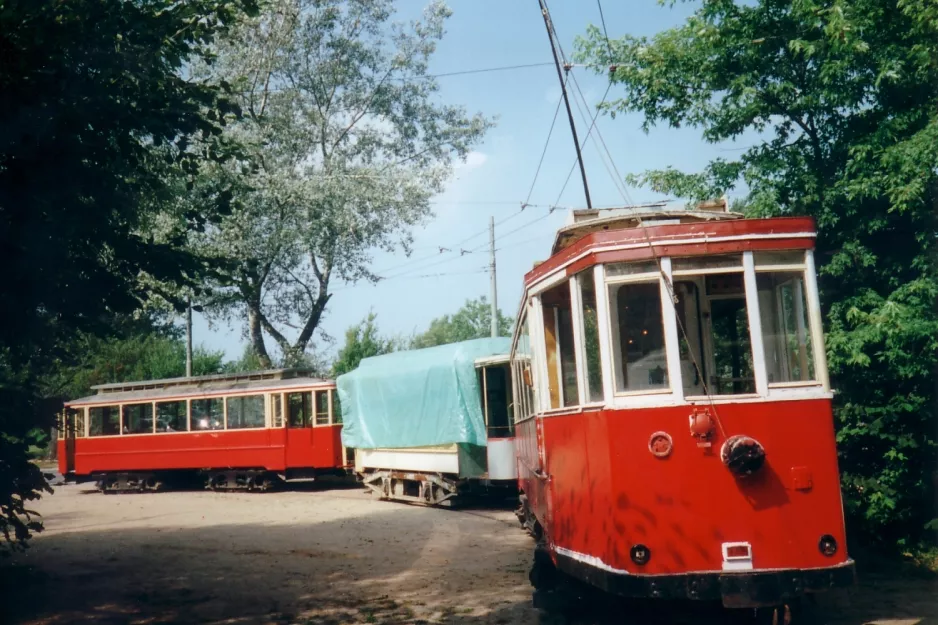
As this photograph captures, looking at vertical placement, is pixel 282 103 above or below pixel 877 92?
above

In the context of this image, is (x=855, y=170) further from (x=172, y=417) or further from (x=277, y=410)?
(x=172, y=417)

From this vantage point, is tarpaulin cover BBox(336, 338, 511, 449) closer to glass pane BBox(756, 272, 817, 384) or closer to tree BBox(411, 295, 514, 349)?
glass pane BBox(756, 272, 817, 384)

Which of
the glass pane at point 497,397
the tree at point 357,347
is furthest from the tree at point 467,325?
the glass pane at point 497,397

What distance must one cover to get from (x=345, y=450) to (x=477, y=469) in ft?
20.5

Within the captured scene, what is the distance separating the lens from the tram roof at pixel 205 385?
22.4 metres

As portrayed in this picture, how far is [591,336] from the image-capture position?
6.45m

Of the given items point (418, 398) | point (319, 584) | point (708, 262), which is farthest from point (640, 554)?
point (418, 398)

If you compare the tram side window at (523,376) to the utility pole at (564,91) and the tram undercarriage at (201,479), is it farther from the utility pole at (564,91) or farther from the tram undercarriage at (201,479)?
the tram undercarriage at (201,479)

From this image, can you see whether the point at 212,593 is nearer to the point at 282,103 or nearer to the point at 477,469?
the point at 477,469

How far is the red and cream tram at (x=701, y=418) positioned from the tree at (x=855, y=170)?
9.07 ft

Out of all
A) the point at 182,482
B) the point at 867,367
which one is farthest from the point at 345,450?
the point at 867,367

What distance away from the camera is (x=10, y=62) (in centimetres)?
604

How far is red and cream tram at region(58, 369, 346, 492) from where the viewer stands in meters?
21.6

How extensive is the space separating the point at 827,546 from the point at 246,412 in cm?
1845
